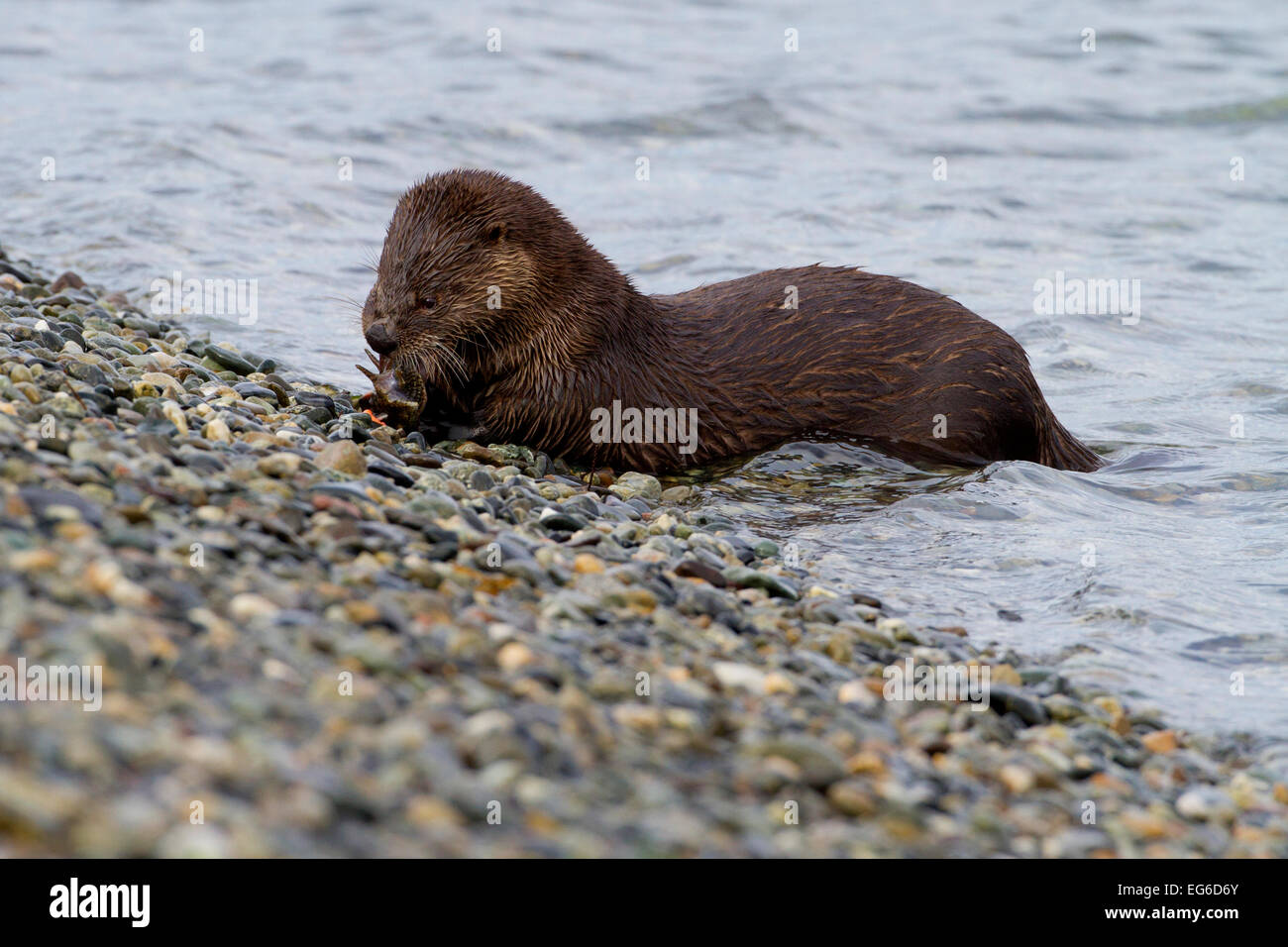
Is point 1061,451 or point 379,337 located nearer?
point 379,337

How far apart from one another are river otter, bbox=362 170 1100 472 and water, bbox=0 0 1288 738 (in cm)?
25

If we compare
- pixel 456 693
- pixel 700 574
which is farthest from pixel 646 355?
pixel 456 693

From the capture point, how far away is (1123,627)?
520 cm

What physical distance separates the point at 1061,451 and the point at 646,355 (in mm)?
2212

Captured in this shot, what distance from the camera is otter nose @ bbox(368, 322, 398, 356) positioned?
609 cm

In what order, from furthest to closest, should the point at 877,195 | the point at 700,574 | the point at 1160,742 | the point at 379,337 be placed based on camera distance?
the point at 877,195
the point at 379,337
the point at 700,574
the point at 1160,742

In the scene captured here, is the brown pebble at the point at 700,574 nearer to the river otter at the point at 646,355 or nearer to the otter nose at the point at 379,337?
the river otter at the point at 646,355

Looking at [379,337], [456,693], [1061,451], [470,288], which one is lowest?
[1061,451]

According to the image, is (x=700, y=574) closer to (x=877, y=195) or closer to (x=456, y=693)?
(x=456, y=693)

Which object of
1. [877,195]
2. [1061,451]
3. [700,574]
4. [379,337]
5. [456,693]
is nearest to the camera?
[456,693]

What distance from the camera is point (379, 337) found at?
609 centimetres

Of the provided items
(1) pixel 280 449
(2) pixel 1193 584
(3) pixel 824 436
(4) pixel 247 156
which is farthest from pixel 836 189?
(1) pixel 280 449

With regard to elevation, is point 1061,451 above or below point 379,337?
below

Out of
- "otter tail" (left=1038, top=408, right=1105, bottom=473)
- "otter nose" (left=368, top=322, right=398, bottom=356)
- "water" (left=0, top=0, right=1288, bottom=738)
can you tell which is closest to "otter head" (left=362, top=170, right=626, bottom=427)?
"otter nose" (left=368, top=322, right=398, bottom=356)
